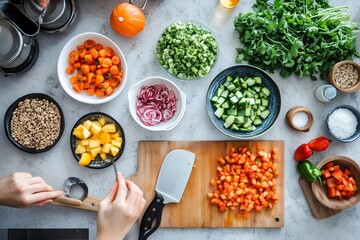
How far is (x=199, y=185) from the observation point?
8.26ft

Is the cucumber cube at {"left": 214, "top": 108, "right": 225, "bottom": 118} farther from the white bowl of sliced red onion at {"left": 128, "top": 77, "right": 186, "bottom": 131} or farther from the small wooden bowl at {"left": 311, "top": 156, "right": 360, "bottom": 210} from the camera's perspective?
the small wooden bowl at {"left": 311, "top": 156, "right": 360, "bottom": 210}

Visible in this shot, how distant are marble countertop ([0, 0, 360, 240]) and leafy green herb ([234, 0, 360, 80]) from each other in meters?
0.10

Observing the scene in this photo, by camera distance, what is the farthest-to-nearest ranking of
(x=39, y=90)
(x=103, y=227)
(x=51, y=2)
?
(x=39, y=90) → (x=51, y=2) → (x=103, y=227)

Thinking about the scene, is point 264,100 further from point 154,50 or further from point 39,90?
point 39,90

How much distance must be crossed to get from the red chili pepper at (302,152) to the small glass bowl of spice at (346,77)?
0.35m

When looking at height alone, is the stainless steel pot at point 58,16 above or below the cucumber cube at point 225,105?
above

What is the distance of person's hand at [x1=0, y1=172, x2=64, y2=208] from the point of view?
2.16 meters

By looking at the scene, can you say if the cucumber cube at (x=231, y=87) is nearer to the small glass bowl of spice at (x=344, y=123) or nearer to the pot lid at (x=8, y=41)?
the small glass bowl of spice at (x=344, y=123)

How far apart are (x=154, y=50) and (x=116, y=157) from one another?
0.60 metres

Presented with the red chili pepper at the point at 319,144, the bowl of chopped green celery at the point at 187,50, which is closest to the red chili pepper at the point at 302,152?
the red chili pepper at the point at 319,144

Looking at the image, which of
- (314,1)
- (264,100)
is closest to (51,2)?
(264,100)

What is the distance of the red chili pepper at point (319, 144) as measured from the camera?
2471mm

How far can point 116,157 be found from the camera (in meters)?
2.46

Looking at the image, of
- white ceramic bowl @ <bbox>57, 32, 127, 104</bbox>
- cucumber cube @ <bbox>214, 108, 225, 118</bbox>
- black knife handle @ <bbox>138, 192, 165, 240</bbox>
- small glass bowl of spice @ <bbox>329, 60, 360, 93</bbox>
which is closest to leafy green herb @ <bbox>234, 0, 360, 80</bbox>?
small glass bowl of spice @ <bbox>329, 60, 360, 93</bbox>
